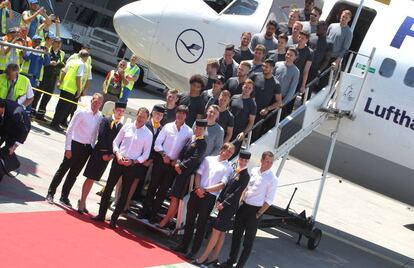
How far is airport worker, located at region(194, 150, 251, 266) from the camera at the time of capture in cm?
1118

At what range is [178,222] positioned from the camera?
11797 mm

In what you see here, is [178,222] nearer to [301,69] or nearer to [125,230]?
[125,230]

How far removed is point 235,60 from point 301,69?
1268 mm

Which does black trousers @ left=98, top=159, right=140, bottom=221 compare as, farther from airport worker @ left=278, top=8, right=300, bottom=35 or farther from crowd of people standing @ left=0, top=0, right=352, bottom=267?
airport worker @ left=278, top=8, right=300, bottom=35

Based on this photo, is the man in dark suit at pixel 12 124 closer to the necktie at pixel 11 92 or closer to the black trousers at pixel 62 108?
the necktie at pixel 11 92

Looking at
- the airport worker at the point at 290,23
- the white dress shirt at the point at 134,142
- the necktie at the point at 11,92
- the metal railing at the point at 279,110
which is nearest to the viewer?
the white dress shirt at the point at 134,142

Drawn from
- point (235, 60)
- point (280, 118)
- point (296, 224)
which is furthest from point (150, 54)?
point (296, 224)

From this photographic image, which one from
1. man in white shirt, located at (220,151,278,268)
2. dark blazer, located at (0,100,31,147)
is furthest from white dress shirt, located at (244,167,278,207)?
dark blazer, located at (0,100,31,147)

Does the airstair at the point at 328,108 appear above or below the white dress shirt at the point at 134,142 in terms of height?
above

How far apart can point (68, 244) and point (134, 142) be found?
2.07 m

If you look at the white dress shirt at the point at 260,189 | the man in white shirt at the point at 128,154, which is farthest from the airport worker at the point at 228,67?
the white dress shirt at the point at 260,189

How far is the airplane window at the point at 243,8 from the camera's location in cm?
1515

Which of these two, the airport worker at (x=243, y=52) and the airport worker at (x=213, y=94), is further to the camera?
the airport worker at (x=243, y=52)

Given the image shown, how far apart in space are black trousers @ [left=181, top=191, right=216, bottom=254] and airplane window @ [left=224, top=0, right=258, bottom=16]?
502 centimetres
